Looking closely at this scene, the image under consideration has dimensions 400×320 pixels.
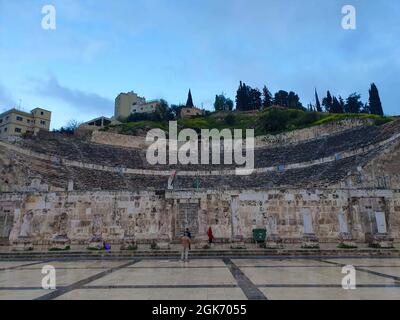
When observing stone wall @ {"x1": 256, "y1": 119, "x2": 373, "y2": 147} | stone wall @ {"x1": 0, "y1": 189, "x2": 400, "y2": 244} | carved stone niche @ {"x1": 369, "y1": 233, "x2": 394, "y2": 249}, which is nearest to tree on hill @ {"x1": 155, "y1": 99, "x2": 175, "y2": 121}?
stone wall @ {"x1": 256, "y1": 119, "x2": 373, "y2": 147}

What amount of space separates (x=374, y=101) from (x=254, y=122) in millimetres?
22418

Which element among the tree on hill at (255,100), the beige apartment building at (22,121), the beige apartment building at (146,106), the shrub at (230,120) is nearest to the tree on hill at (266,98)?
the tree on hill at (255,100)

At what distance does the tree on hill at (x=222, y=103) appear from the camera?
8294 cm

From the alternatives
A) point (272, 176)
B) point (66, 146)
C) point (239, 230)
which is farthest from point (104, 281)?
point (66, 146)

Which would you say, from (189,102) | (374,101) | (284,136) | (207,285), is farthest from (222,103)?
(207,285)

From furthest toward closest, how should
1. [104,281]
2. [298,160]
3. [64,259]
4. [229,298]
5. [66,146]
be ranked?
[66,146] → [298,160] → [64,259] → [104,281] → [229,298]

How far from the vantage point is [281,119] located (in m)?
52.7

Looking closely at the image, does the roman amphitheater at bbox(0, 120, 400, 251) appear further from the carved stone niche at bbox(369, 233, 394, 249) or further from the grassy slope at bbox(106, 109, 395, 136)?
the grassy slope at bbox(106, 109, 395, 136)

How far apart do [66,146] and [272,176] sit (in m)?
24.1

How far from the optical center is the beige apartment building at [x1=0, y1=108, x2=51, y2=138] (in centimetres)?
6469

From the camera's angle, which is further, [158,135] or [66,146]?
[158,135]

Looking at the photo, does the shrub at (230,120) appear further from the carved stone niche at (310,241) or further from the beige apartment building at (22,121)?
the carved stone niche at (310,241)

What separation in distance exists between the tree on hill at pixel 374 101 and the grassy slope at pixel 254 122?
10.5 m
